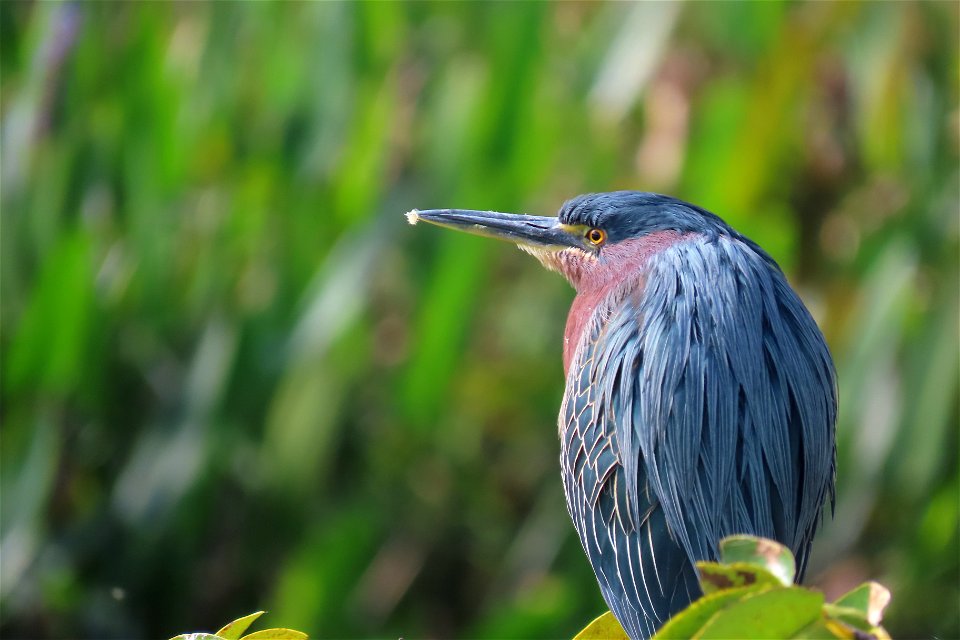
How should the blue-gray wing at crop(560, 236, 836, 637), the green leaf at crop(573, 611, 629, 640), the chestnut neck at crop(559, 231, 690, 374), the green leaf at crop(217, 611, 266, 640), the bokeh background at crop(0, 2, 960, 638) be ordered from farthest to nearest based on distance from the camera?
the bokeh background at crop(0, 2, 960, 638)
the chestnut neck at crop(559, 231, 690, 374)
the blue-gray wing at crop(560, 236, 836, 637)
the green leaf at crop(573, 611, 629, 640)
the green leaf at crop(217, 611, 266, 640)

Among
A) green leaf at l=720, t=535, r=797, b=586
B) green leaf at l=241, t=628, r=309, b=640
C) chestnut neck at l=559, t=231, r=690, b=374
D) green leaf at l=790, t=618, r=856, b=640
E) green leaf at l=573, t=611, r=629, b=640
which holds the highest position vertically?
chestnut neck at l=559, t=231, r=690, b=374

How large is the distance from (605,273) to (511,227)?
0.26 meters

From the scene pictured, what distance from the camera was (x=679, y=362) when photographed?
6.18 feet

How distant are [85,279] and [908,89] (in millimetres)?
3109

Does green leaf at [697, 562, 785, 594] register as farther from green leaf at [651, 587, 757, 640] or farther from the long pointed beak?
the long pointed beak

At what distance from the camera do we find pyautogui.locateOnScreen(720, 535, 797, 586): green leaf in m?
1.10

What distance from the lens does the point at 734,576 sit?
45.9 inches

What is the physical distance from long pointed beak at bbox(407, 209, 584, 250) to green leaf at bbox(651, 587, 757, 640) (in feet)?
4.27

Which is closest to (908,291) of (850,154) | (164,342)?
(850,154)

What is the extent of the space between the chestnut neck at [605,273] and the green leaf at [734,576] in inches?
36.8

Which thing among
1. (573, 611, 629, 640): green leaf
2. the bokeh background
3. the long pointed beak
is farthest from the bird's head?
the bokeh background

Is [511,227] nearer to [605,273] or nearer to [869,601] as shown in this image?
[605,273]

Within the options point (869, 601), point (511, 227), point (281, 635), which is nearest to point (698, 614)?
point (869, 601)

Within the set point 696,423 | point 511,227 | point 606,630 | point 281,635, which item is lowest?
point 606,630
